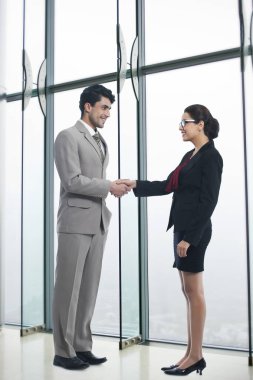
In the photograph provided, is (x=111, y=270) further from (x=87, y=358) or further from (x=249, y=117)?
(x=249, y=117)

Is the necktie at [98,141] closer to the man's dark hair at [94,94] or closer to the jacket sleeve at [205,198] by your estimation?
the man's dark hair at [94,94]

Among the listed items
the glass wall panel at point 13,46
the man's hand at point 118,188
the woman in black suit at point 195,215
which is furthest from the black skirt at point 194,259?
the glass wall panel at point 13,46

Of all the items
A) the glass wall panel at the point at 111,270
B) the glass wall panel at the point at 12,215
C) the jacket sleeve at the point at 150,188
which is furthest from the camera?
the glass wall panel at the point at 12,215

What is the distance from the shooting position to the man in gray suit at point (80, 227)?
290 centimetres

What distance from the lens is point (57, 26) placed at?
4.27m

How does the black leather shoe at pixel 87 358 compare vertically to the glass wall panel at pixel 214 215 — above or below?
below

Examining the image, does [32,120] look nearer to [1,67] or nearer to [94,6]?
[1,67]

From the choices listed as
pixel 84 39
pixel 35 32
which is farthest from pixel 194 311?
pixel 35 32

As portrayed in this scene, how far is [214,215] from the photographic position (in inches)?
138

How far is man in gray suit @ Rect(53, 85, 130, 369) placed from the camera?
290 cm

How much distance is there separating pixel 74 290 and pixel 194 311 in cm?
69

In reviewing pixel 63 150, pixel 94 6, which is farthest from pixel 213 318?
pixel 94 6

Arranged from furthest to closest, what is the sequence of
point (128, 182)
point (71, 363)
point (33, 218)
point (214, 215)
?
point (33, 218), point (214, 215), point (128, 182), point (71, 363)

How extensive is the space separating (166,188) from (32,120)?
1.54 meters
